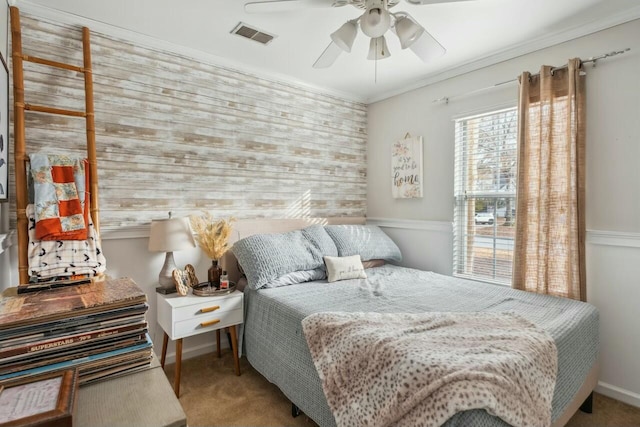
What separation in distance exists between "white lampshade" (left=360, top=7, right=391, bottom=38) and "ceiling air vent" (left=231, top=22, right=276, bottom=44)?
2.86 feet

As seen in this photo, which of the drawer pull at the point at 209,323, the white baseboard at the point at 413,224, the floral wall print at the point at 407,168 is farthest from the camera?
the floral wall print at the point at 407,168

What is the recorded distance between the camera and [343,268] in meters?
2.68

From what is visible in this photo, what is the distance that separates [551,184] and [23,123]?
3.24 meters

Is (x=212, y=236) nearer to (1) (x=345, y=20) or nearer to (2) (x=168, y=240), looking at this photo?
(2) (x=168, y=240)

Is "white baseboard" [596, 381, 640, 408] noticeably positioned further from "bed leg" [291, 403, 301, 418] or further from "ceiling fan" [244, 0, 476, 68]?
"ceiling fan" [244, 0, 476, 68]

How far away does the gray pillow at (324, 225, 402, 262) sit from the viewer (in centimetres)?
298

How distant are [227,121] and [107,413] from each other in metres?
2.47

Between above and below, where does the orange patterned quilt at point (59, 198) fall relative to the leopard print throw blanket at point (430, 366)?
above

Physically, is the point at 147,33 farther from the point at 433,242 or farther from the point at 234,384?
the point at 433,242

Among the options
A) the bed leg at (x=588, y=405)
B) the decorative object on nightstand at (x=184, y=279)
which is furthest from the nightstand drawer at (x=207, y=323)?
the bed leg at (x=588, y=405)

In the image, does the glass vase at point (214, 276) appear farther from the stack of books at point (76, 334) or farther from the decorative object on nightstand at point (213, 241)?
the stack of books at point (76, 334)

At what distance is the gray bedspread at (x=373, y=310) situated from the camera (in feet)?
5.55

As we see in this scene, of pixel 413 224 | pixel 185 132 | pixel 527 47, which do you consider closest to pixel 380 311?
pixel 413 224

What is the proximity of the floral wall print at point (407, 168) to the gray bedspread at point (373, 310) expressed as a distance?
1.05 metres
